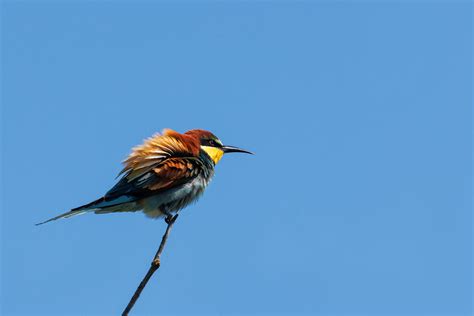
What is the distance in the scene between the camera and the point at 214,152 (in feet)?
13.3

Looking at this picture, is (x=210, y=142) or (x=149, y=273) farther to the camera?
(x=210, y=142)

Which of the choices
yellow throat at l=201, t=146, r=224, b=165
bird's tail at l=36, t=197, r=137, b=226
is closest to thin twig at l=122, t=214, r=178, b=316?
bird's tail at l=36, t=197, r=137, b=226

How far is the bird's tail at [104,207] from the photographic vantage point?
3.15 m

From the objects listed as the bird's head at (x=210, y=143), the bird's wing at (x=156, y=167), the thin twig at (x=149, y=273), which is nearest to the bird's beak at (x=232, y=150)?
the bird's head at (x=210, y=143)

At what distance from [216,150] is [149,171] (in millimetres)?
713

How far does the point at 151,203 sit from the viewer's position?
138 inches

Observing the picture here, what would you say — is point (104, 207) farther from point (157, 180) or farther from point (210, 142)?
point (210, 142)

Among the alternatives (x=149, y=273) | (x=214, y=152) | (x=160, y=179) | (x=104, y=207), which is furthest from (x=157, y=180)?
(x=149, y=273)

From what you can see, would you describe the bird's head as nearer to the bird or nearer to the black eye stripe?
the black eye stripe

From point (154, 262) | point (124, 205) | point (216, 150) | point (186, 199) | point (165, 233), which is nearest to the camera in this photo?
point (154, 262)

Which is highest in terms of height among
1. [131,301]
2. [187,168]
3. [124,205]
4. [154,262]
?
[187,168]

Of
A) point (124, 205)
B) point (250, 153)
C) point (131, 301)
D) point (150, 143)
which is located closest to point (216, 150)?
point (250, 153)

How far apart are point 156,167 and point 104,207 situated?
364 millimetres

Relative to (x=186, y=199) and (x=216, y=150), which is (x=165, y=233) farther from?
(x=216, y=150)
